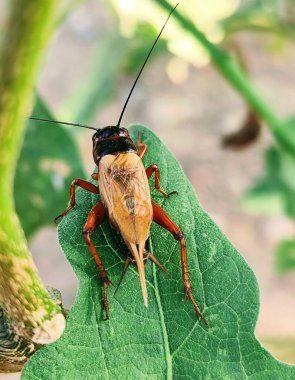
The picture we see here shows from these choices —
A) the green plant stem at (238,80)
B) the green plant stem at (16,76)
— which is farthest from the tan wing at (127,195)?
the green plant stem at (16,76)

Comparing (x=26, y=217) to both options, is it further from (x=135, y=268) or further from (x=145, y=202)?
(x=135, y=268)

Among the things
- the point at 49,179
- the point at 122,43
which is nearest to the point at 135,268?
the point at 49,179

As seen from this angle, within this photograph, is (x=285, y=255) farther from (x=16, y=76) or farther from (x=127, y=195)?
(x=16, y=76)

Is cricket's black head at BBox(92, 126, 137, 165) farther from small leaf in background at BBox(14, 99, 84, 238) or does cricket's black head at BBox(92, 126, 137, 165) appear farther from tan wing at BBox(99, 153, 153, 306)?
small leaf in background at BBox(14, 99, 84, 238)

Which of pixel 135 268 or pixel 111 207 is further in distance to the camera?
pixel 111 207

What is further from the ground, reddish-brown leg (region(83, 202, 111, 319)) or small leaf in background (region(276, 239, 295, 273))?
small leaf in background (region(276, 239, 295, 273))

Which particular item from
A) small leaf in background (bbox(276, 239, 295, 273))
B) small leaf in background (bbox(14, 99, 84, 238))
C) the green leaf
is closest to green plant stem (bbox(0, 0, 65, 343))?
the green leaf

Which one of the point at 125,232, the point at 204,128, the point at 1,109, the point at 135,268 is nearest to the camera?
the point at 1,109
